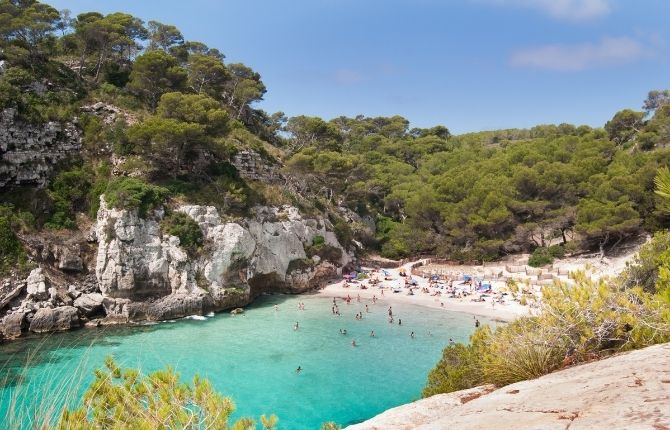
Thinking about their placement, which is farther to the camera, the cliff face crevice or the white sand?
the white sand

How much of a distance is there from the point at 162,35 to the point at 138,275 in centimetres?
3696

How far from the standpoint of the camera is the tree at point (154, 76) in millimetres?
36219

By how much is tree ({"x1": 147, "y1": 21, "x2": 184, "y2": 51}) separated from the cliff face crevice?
24.5 m

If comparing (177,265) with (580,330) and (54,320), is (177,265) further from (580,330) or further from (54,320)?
(580,330)

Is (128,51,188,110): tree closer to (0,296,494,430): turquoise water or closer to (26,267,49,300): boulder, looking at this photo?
(26,267,49,300): boulder

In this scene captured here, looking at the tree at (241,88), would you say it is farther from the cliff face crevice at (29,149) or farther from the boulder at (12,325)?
the boulder at (12,325)

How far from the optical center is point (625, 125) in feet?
178

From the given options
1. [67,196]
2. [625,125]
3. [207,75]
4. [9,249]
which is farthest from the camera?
[625,125]

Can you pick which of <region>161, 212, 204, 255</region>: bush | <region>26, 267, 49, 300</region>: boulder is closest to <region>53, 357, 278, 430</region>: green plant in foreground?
<region>26, 267, 49, 300</region>: boulder

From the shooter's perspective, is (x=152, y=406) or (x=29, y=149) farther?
(x=29, y=149)

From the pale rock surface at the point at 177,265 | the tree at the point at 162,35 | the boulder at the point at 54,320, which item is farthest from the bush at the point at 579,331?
the tree at the point at 162,35

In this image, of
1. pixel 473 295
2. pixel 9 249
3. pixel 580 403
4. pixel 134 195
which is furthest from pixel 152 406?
pixel 473 295

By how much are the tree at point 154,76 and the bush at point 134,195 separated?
1195 centimetres

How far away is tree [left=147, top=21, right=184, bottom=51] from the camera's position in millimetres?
49966
